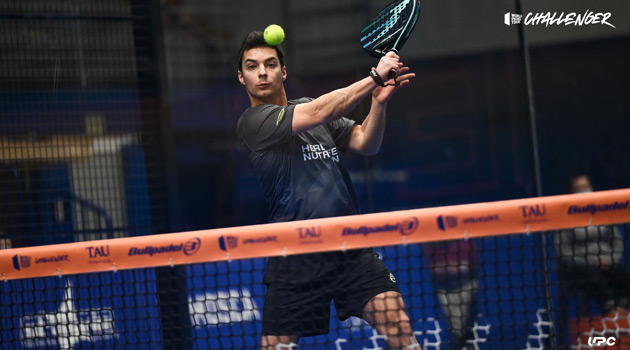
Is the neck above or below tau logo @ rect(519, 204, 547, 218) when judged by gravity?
above

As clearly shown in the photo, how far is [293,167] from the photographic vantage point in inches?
118

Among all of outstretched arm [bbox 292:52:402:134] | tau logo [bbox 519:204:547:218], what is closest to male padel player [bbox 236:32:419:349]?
outstretched arm [bbox 292:52:402:134]

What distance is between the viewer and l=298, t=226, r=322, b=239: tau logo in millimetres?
2506

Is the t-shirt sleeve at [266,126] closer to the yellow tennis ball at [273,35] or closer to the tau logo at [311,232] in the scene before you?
the yellow tennis ball at [273,35]

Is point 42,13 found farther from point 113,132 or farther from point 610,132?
point 610,132

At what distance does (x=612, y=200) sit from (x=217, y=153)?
3.71 m

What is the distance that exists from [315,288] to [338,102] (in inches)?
30.1

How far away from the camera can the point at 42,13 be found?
15.5 feet

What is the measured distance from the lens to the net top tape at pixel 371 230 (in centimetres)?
245

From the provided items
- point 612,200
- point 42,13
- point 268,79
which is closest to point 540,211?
point 612,200

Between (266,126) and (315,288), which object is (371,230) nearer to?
(315,288)

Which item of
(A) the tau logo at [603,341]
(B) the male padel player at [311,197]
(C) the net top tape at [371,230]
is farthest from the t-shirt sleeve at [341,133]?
(A) the tau logo at [603,341]

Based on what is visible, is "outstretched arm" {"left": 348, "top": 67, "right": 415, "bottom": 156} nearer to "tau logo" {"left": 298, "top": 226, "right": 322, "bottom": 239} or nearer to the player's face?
the player's face

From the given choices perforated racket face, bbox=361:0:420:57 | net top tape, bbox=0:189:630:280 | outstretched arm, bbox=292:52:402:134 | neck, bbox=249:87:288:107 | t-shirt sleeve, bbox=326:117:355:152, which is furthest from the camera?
t-shirt sleeve, bbox=326:117:355:152
